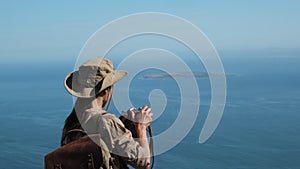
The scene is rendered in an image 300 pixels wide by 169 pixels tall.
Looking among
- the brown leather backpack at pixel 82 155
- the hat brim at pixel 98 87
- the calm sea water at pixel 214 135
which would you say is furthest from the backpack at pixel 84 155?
the calm sea water at pixel 214 135

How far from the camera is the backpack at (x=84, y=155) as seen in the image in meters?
1.30

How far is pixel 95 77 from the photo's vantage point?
1.35 metres

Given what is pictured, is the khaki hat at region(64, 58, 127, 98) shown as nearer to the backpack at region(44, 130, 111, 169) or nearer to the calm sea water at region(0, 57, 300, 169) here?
the backpack at region(44, 130, 111, 169)

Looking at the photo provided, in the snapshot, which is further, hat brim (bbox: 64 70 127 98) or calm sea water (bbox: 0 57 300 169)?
calm sea water (bbox: 0 57 300 169)

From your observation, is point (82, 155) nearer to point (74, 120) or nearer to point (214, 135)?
point (74, 120)

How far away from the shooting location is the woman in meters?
1.28

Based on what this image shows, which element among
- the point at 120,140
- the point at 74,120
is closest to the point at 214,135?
the point at 74,120

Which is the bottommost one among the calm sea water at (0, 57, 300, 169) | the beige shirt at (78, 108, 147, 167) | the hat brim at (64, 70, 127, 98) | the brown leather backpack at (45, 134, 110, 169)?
the calm sea water at (0, 57, 300, 169)

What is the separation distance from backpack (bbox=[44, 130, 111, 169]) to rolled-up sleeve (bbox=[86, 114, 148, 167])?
28mm

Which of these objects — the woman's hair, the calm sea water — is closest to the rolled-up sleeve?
the woman's hair

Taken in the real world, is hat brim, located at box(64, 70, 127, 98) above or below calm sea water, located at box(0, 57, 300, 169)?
above

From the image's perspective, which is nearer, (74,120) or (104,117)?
(104,117)

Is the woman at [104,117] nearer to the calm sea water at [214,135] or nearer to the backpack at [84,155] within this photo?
the backpack at [84,155]

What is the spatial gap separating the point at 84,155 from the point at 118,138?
0.15 meters
